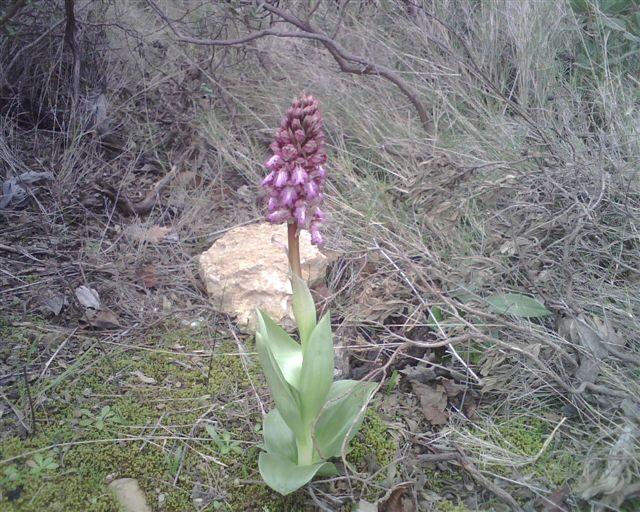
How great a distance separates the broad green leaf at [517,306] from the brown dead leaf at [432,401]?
399mm

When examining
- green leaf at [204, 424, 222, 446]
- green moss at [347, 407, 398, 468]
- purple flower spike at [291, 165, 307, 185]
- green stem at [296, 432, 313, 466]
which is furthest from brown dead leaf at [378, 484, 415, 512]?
purple flower spike at [291, 165, 307, 185]

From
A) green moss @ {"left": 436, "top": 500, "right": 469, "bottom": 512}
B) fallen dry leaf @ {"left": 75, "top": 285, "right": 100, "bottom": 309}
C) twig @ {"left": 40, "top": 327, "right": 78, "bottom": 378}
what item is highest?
fallen dry leaf @ {"left": 75, "top": 285, "right": 100, "bottom": 309}

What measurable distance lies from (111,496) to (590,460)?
1454 millimetres

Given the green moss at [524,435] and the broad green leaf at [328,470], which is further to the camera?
the green moss at [524,435]

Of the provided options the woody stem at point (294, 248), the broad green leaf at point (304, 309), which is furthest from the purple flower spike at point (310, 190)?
the broad green leaf at point (304, 309)

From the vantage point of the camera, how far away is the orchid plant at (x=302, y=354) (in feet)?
5.86

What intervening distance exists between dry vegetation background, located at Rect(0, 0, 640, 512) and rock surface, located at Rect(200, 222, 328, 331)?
0.09 m

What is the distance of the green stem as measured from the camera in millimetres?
1938

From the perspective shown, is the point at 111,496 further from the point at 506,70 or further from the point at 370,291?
the point at 506,70

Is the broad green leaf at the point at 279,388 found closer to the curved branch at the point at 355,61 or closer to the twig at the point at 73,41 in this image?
the curved branch at the point at 355,61

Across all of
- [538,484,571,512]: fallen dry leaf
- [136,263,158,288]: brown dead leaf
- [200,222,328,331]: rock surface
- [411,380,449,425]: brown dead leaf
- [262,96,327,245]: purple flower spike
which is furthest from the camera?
[136,263,158,288]: brown dead leaf

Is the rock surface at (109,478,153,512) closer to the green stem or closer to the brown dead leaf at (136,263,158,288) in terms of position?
the green stem

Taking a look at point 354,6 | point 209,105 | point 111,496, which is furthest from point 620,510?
point 354,6

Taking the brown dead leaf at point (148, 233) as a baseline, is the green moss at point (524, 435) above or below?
below
